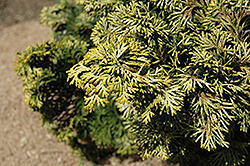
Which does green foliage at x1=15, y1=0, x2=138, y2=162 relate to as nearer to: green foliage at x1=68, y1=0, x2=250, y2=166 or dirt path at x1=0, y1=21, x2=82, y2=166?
dirt path at x1=0, y1=21, x2=82, y2=166

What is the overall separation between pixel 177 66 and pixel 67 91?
1650mm

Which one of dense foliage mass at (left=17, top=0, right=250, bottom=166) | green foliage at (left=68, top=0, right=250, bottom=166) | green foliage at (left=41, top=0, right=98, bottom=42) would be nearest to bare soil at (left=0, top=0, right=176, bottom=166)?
dense foliage mass at (left=17, top=0, right=250, bottom=166)

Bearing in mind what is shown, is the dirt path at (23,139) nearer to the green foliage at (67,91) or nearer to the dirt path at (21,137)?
the dirt path at (21,137)

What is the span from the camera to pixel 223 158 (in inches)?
105

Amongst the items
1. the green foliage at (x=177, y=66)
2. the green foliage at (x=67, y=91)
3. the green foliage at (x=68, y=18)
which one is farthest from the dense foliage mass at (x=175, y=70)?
the green foliage at (x=68, y=18)

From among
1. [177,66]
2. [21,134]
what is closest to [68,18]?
[177,66]

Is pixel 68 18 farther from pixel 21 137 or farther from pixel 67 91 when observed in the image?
pixel 21 137

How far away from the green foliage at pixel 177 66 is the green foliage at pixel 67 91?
0.85m

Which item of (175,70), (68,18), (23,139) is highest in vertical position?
(68,18)

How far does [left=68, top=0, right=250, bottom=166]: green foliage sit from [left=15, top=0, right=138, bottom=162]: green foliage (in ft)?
2.79

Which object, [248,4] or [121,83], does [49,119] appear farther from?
[248,4]

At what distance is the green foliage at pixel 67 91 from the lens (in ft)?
9.49

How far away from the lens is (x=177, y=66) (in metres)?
2.36

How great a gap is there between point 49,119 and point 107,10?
→ 5.92ft
